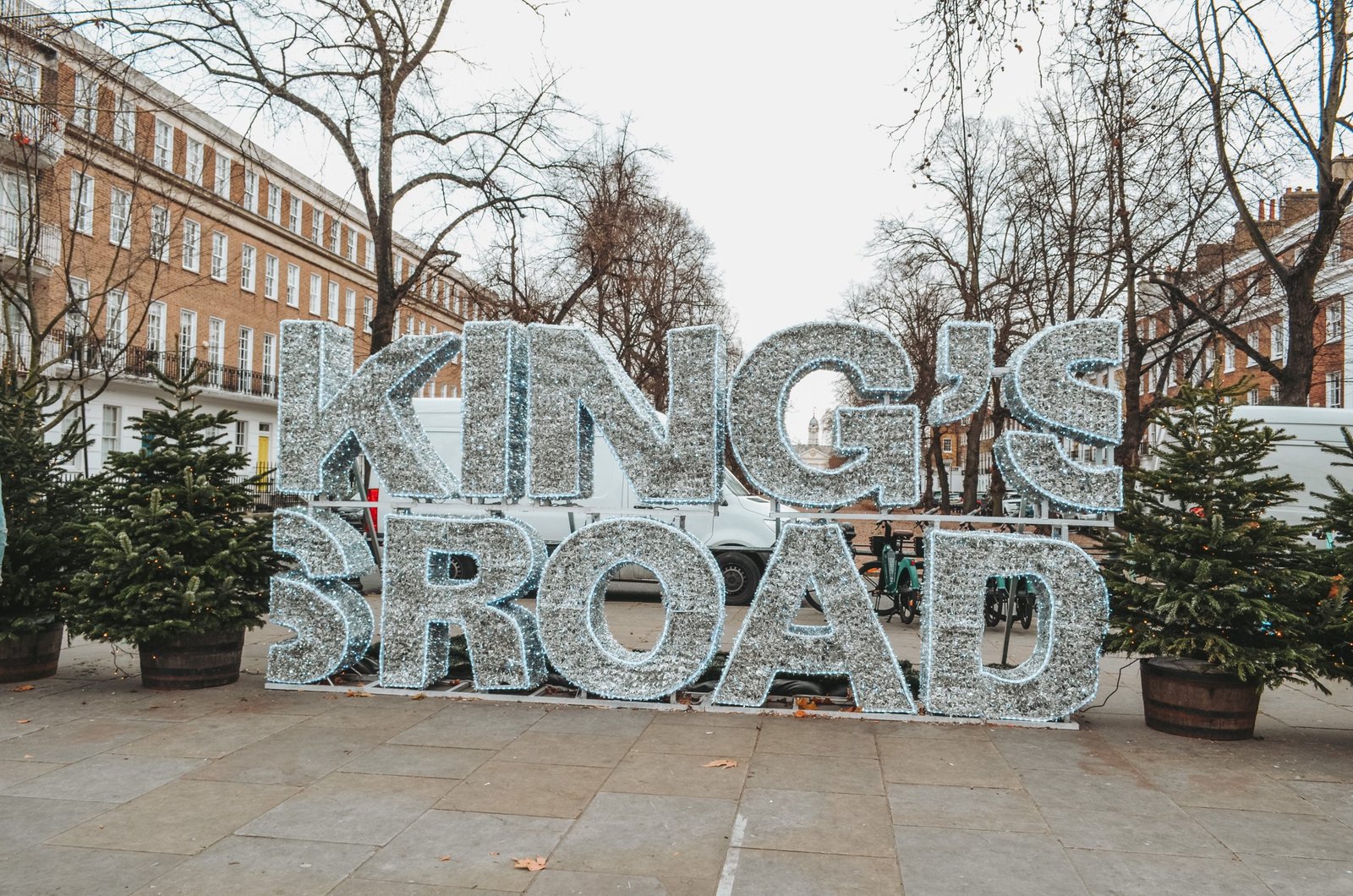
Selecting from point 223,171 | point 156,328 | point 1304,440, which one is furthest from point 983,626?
point 223,171

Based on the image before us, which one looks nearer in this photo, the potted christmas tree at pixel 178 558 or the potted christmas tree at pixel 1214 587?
the potted christmas tree at pixel 1214 587

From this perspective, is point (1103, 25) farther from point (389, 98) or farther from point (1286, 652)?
point (389, 98)

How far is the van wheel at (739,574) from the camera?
13.3 m

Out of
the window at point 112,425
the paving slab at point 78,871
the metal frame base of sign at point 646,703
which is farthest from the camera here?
the window at point 112,425

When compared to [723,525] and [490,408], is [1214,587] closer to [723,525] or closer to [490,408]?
[490,408]

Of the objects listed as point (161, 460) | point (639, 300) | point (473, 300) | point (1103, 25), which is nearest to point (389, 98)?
point (473, 300)

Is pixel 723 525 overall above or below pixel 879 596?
above

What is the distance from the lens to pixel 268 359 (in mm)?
41750

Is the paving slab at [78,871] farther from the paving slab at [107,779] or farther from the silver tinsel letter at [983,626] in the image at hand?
the silver tinsel letter at [983,626]

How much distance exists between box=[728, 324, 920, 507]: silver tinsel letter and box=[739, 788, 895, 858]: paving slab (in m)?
2.29

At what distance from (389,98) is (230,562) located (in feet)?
31.2

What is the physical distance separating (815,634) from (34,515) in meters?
6.44

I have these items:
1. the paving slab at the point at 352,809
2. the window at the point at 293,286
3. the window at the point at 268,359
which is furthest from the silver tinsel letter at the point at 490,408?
the window at the point at 293,286

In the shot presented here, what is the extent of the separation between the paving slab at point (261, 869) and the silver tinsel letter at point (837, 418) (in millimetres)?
3750
